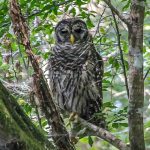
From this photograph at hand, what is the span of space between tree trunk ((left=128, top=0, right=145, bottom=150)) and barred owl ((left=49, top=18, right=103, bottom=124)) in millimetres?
1570

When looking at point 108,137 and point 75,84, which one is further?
point 75,84

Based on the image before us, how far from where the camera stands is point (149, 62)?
139 inches

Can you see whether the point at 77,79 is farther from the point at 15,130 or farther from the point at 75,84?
the point at 15,130

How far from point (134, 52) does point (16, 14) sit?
63cm

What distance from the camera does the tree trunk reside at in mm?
Result: 2031

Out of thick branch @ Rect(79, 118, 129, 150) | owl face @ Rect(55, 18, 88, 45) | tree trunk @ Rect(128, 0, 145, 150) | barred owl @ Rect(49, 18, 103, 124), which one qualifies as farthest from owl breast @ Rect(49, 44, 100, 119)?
tree trunk @ Rect(128, 0, 145, 150)

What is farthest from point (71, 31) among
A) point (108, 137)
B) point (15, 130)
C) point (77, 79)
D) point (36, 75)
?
point (15, 130)

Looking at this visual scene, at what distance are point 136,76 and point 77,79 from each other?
181 cm

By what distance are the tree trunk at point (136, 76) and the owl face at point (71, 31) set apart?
2.15m

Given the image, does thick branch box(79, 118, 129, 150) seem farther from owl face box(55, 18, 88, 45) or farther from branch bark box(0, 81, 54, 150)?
owl face box(55, 18, 88, 45)

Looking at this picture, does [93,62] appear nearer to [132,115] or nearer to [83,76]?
[83,76]

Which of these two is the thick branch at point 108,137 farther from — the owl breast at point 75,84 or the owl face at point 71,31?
the owl face at point 71,31

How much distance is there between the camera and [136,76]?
2039mm

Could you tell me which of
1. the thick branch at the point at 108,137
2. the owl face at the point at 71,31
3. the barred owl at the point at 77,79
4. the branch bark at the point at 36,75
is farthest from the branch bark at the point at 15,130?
the owl face at the point at 71,31
